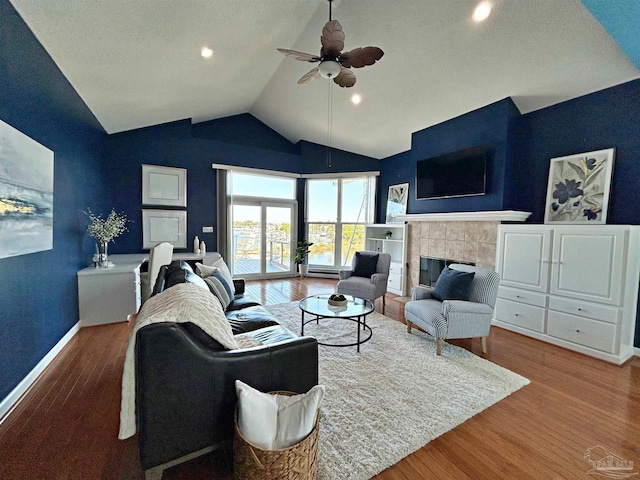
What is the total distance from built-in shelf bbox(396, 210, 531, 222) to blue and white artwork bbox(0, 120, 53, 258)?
4.75 meters

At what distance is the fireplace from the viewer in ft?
15.1

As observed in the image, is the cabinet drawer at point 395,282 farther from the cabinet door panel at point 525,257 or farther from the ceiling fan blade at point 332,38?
the ceiling fan blade at point 332,38

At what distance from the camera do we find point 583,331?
116 inches

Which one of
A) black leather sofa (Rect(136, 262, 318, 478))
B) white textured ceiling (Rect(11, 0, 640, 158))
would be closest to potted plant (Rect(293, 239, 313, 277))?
white textured ceiling (Rect(11, 0, 640, 158))

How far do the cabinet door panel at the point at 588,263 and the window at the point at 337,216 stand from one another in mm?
3817

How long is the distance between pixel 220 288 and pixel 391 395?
1783mm

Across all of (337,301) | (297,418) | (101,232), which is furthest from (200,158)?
(297,418)

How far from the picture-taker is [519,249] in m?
3.49

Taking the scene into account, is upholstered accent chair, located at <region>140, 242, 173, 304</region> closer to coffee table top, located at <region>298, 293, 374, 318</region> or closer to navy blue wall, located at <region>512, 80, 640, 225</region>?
coffee table top, located at <region>298, 293, 374, 318</region>

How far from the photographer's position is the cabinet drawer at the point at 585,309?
2764mm

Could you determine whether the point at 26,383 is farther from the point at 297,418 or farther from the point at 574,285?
the point at 574,285

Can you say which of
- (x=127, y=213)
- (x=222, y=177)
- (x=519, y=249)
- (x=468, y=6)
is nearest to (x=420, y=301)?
(x=519, y=249)

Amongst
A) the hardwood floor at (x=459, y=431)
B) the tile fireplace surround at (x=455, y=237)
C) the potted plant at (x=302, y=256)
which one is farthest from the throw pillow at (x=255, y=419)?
the potted plant at (x=302, y=256)

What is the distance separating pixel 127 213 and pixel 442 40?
5496 millimetres
